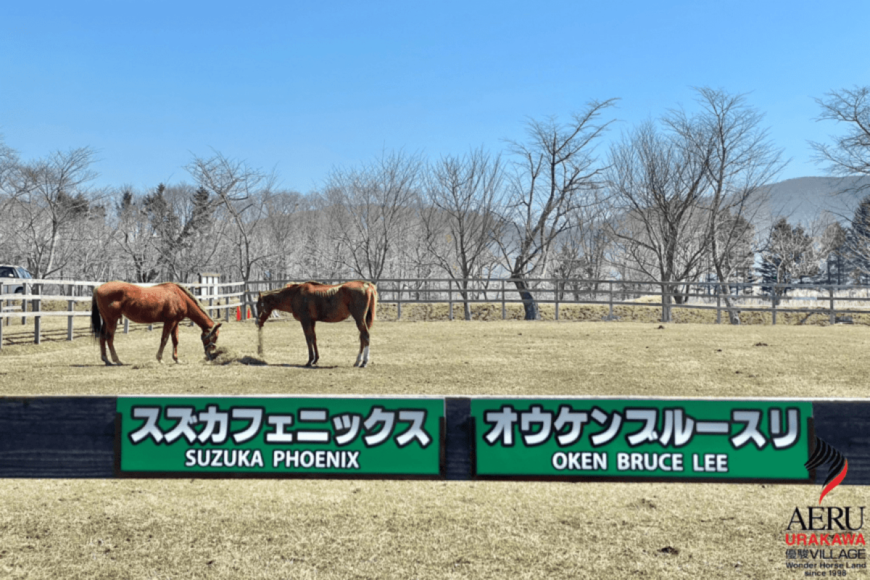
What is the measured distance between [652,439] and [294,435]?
129 cm

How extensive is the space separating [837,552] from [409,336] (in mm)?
11779

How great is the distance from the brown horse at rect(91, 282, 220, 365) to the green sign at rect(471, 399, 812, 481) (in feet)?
27.4

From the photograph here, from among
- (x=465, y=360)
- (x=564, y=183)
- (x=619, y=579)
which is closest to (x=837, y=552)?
(x=619, y=579)

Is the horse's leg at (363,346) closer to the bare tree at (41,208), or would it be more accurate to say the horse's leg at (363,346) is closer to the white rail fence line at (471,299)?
the white rail fence line at (471,299)

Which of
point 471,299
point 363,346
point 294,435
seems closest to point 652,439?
point 294,435

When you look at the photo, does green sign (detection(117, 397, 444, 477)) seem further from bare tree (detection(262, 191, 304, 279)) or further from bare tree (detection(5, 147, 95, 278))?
bare tree (detection(262, 191, 304, 279))

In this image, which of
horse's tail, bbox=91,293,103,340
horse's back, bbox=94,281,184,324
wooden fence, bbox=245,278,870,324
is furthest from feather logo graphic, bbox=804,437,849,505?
wooden fence, bbox=245,278,870,324

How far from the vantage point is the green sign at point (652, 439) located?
2371 millimetres

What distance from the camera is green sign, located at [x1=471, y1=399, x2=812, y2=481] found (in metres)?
2.37

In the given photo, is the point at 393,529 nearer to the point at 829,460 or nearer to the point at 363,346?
the point at 829,460

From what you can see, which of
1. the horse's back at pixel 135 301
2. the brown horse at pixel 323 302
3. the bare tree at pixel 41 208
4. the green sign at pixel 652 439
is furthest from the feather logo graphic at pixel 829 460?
the bare tree at pixel 41 208

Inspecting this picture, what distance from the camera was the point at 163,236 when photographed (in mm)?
44531

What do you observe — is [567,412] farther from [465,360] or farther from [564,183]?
[564,183]

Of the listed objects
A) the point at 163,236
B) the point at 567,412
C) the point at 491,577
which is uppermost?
the point at 163,236
